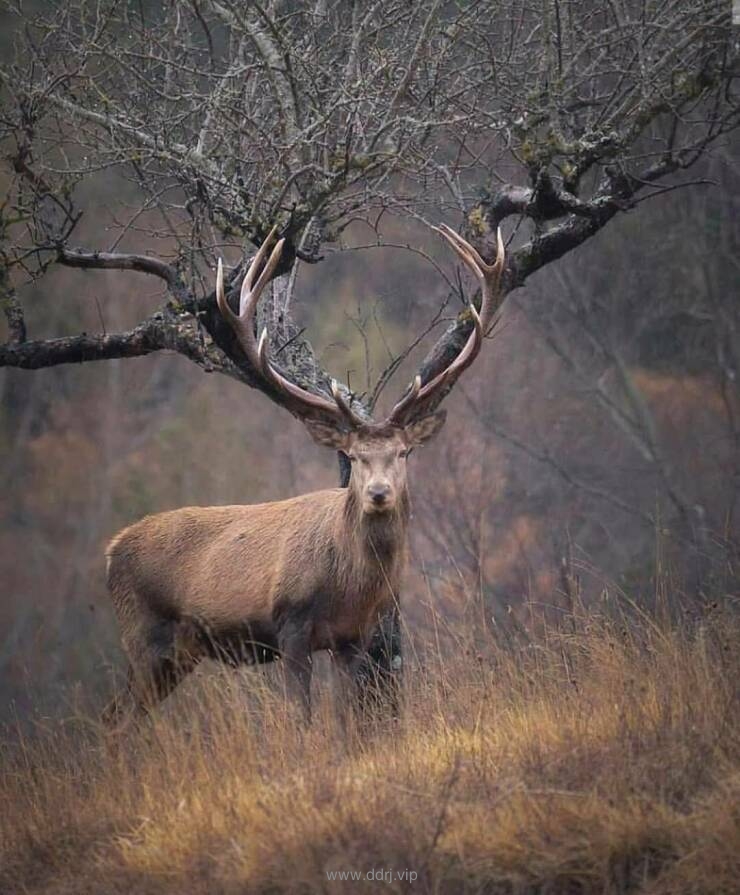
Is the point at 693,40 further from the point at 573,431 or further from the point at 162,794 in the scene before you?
the point at 573,431

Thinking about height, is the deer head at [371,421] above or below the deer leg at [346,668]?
above

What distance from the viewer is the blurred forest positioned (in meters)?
21.6

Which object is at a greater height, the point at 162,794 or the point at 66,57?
the point at 66,57

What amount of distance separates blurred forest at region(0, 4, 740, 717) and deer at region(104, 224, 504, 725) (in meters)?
10.2

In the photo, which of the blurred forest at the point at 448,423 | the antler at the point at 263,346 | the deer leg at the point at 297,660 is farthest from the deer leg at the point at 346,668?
the blurred forest at the point at 448,423

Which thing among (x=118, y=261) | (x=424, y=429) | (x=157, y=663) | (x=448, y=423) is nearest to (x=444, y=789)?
(x=424, y=429)

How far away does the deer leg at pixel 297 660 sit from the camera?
8531 millimetres

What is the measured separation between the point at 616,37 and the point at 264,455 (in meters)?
15.5

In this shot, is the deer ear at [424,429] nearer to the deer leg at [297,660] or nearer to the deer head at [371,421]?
the deer head at [371,421]

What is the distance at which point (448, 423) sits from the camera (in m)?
22.7

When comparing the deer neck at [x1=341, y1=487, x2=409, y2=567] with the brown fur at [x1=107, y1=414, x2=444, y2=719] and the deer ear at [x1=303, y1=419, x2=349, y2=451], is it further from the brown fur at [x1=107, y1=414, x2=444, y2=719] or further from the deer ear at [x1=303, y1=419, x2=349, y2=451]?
the deer ear at [x1=303, y1=419, x2=349, y2=451]

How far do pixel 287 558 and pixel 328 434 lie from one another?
2.62ft

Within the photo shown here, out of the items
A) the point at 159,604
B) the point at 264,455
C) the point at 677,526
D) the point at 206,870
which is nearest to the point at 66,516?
the point at 264,455

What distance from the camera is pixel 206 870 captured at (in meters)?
6.43
